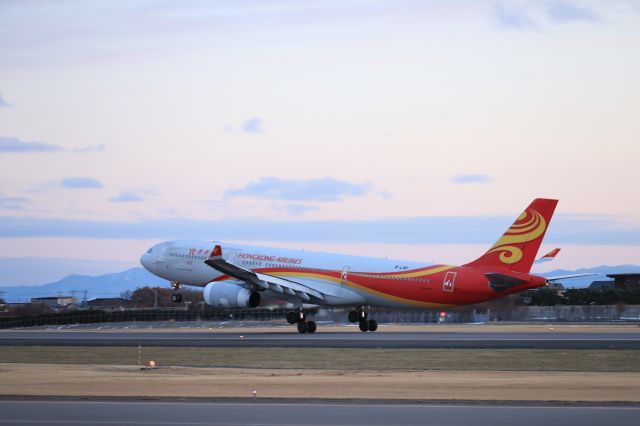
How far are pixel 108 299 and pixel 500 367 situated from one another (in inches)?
3682

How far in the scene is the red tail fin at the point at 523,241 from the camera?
51.6 m

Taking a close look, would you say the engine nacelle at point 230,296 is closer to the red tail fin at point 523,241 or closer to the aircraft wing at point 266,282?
the aircraft wing at point 266,282

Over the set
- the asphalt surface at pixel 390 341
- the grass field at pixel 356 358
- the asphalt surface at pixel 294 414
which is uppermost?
the asphalt surface at pixel 390 341

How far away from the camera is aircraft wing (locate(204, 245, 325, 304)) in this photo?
2133 inches

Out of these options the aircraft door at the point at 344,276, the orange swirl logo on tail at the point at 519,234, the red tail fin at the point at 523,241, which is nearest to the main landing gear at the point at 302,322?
the aircraft door at the point at 344,276

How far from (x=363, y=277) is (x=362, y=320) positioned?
2596 mm

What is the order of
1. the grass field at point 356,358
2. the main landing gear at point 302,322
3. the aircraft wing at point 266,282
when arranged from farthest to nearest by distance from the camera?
1. the main landing gear at point 302,322
2. the aircraft wing at point 266,282
3. the grass field at point 356,358

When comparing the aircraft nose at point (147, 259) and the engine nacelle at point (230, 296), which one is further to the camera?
the aircraft nose at point (147, 259)

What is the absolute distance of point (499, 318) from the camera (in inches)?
2672

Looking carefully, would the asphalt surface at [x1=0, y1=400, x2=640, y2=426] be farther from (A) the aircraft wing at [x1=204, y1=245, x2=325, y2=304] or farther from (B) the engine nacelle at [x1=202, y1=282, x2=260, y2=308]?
(B) the engine nacelle at [x1=202, y1=282, x2=260, y2=308]

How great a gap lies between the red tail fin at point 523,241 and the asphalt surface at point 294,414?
30.8 metres

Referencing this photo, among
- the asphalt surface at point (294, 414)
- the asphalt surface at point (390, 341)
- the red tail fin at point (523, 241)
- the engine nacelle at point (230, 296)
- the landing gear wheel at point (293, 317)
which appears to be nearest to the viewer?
the asphalt surface at point (294, 414)

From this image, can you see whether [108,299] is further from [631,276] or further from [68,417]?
[68,417]

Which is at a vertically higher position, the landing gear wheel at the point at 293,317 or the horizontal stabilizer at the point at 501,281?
the horizontal stabilizer at the point at 501,281
